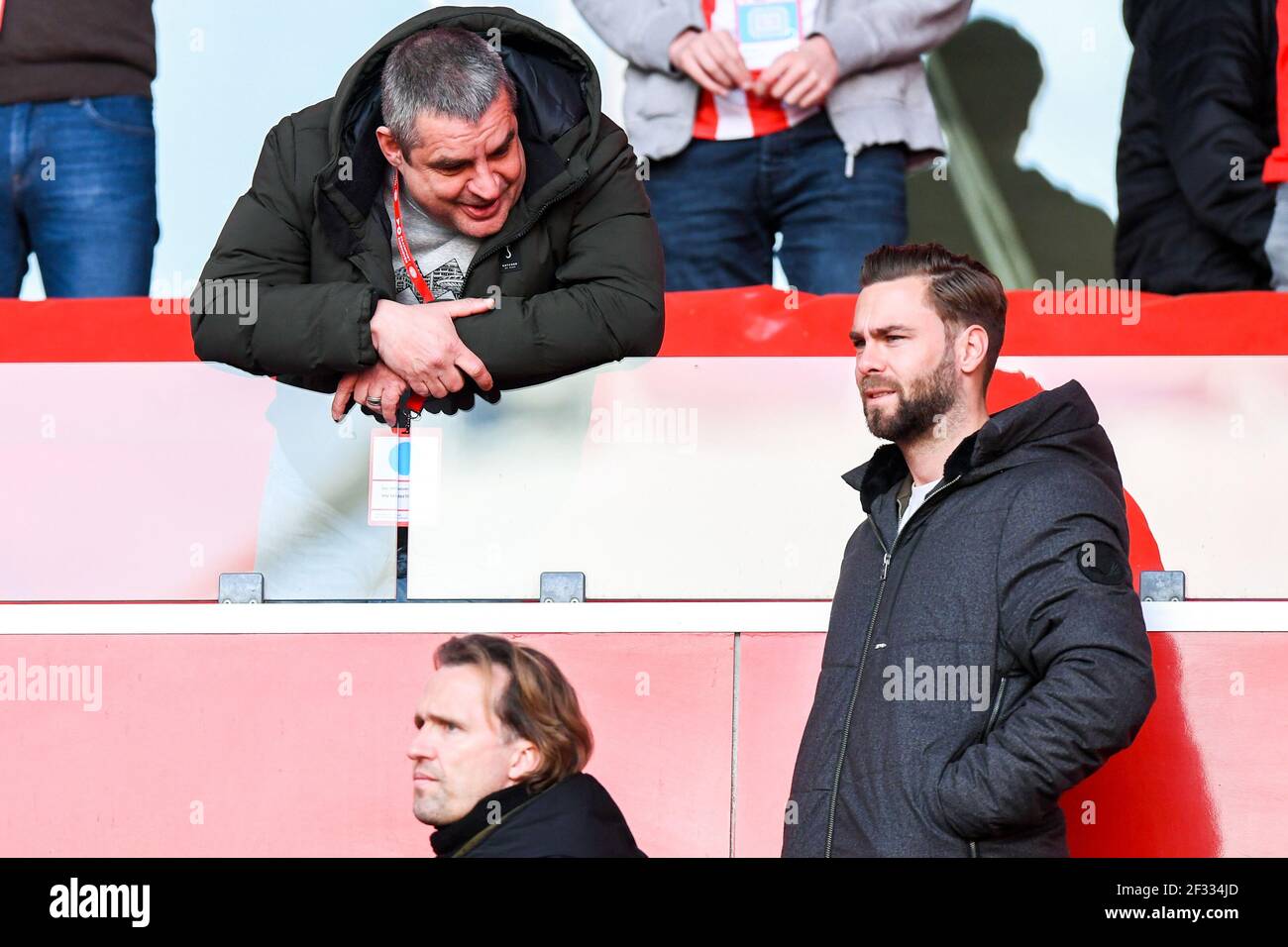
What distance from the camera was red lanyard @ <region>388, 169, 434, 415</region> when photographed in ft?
12.4

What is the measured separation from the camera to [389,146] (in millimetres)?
3771

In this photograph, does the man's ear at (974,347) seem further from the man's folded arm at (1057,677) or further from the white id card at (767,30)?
the white id card at (767,30)

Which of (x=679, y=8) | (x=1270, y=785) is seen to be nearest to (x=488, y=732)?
(x=1270, y=785)

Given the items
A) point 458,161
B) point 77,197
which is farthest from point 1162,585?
point 77,197

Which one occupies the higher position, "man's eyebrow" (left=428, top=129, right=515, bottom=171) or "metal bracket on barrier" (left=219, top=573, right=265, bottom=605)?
"man's eyebrow" (left=428, top=129, right=515, bottom=171)

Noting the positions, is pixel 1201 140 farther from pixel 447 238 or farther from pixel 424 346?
pixel 424 346

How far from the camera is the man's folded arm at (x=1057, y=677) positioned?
297cm

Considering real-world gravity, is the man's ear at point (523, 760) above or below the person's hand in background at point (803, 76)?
below

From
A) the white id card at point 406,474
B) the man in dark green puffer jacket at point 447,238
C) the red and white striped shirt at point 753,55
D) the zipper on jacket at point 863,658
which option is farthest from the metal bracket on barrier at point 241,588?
the red and white striped shirt at point 753,55

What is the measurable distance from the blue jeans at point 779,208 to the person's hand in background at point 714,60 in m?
0.14

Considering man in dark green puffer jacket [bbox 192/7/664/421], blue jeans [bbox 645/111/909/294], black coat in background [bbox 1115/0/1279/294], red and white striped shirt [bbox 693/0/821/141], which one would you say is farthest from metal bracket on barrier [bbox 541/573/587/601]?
black coat in background [bbox 1115/0/1279/294]
